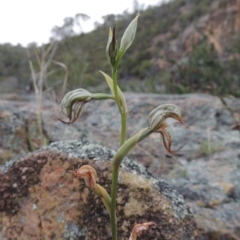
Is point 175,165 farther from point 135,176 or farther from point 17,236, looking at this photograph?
point 17,236

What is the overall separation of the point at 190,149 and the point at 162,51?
19.8 meters

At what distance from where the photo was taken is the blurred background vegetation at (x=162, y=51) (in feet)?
25.5

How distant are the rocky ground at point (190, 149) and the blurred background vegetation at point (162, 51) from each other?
2813mm

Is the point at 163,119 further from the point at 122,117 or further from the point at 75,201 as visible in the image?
the point at 75,201

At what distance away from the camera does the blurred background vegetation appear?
25.5 ft

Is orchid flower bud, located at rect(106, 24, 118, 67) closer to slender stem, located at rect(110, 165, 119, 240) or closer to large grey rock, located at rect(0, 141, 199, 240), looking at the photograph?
slender stem, located at rect(110, 165, 119, 240)

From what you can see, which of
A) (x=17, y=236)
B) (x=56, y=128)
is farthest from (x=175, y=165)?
(x=17, y=236)

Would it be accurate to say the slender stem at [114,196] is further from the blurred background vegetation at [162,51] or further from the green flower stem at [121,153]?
the blurred background vegetation at [162,51]

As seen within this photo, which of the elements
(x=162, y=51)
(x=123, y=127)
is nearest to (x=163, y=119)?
(x=123, y=127)

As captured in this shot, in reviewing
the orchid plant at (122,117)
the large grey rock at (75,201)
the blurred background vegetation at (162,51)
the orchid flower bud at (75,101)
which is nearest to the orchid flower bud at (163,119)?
the orchid plant at (122,117)

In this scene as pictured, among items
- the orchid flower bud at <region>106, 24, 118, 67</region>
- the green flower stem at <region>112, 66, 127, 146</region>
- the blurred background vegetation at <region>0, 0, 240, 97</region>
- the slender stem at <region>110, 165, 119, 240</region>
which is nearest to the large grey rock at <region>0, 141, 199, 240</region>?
the slender stem at <region>110, 165, 119, 240</region>

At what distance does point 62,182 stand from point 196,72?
622 cm

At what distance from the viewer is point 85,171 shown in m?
0.93

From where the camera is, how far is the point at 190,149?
10.2 ft
